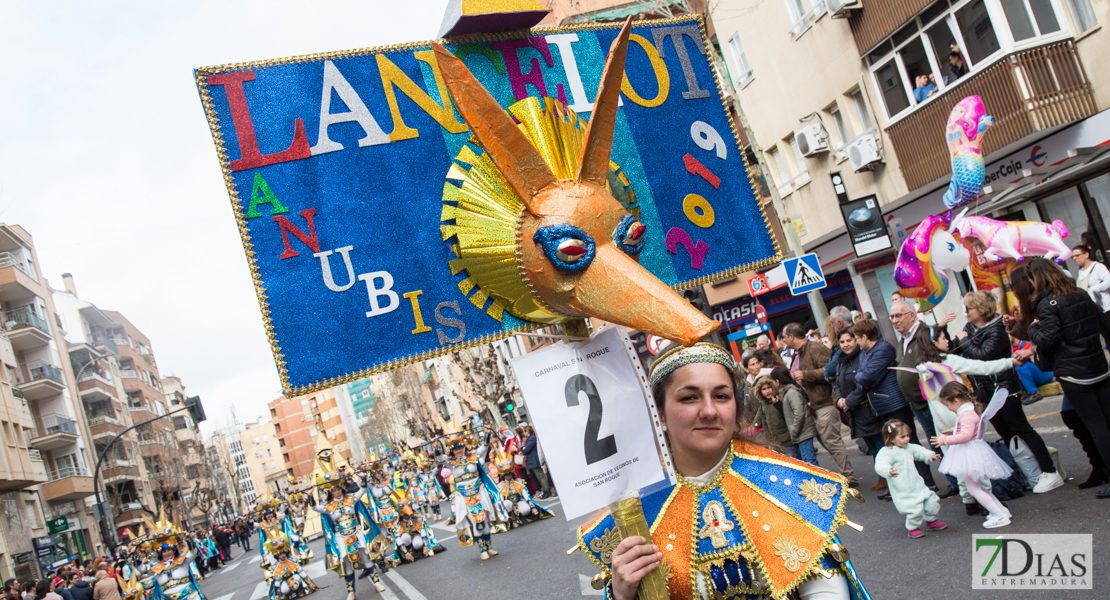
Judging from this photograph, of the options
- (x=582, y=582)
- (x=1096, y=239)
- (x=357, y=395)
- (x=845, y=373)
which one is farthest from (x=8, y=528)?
(x=357, y=395)

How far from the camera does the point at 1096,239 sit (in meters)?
12.9

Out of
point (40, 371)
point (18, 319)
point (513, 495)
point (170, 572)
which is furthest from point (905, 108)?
point (18, 319)

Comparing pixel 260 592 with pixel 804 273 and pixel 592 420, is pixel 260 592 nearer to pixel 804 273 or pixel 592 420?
pixel 804 273

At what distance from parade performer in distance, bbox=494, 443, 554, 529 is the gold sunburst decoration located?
480 inches

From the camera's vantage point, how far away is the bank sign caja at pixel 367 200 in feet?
10.9

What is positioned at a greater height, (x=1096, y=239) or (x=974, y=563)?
(x=1096, y=239)

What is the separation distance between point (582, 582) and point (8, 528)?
29278 millimetres

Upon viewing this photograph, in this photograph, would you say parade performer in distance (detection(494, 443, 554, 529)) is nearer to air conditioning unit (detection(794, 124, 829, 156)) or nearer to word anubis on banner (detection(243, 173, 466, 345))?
air conditioning unit (detection(794, 124, 829, 156))

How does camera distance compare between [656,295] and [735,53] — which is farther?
[735,53]

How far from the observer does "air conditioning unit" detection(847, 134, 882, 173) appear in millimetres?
17984

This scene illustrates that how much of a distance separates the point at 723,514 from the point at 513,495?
12.8 m

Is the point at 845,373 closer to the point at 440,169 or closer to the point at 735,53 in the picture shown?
the point at 440,169

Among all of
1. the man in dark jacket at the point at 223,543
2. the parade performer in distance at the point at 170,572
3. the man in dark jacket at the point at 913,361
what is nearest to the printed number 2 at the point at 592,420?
the man in dark jacket at the point at 913,361

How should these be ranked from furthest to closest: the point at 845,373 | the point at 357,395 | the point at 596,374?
the point at 357,395
the point at 845,373
the point at 596,374
